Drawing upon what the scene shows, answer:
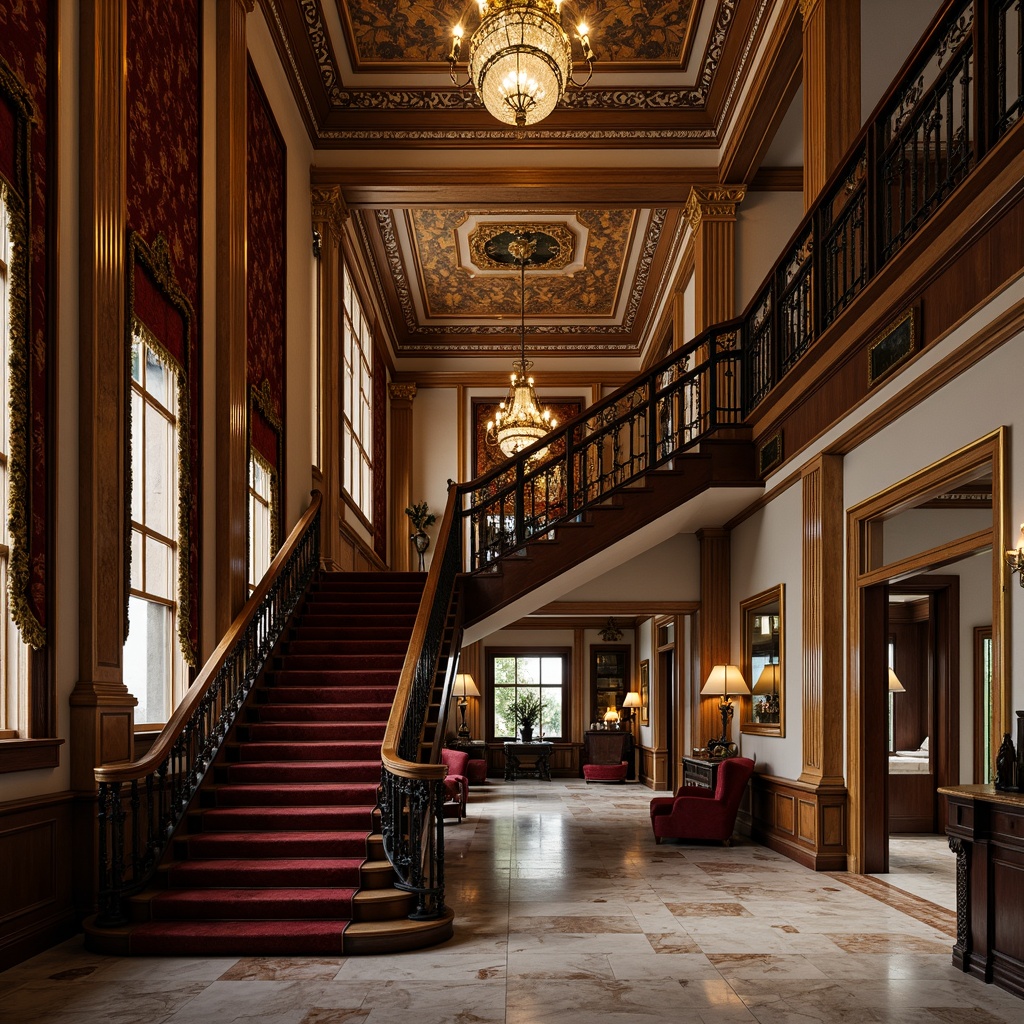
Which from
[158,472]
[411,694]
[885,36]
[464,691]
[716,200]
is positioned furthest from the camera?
[464,691]

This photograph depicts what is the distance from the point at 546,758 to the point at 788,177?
11.1 metres

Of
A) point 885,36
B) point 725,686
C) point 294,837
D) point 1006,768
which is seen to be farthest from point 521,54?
point 725,686

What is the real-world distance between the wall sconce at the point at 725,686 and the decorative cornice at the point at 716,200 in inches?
202

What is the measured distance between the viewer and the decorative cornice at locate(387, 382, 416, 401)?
1952cm

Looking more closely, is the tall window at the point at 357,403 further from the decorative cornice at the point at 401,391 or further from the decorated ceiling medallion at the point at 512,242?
the decorative cornice at the point at 401,391

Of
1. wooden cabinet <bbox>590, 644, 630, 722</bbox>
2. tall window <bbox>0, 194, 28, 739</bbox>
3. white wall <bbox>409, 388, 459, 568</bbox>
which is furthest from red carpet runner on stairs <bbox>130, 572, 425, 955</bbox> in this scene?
wooden cabinet <bbox>590, 644, 630, 722</bbox>

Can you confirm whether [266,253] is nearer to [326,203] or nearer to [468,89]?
[326,203]

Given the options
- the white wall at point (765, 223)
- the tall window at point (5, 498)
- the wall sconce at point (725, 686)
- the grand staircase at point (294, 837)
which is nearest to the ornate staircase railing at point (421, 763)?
the grand staircase at point (294, 837)

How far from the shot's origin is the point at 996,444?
18.3 feet

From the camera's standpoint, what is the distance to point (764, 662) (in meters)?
11.0

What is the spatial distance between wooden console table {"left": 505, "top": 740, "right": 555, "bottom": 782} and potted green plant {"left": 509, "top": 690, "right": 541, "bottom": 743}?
0.50 meters

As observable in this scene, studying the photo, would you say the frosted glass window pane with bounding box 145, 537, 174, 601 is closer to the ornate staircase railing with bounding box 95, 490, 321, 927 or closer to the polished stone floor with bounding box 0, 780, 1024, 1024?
the ornate staircase railing with bounding box 95, 490, 321, 927

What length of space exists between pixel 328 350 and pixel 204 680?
6.12 meters

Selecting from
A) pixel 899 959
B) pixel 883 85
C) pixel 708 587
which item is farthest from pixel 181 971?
pixel 883 85
